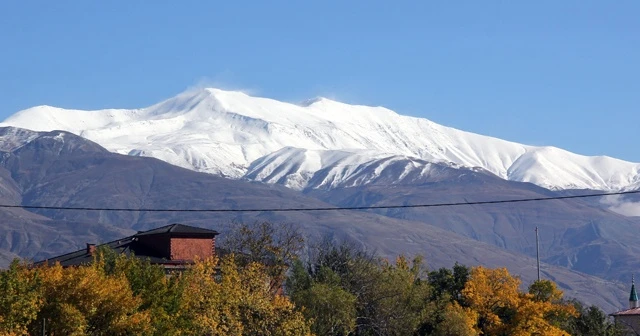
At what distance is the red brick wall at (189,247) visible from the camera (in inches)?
4220

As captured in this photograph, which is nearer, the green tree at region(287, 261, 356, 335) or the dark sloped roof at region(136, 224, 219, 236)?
the green tree at region(287, 261, 356, 335)

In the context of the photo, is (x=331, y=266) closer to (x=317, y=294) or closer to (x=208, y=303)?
(x=317, y=294)

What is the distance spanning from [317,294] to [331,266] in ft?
41.8

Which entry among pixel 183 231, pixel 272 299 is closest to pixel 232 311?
pixel 272 299

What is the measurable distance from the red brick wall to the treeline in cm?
947

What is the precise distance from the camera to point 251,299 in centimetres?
7125

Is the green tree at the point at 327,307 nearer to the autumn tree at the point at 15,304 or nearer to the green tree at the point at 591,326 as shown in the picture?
the green tree at the point at 591,326

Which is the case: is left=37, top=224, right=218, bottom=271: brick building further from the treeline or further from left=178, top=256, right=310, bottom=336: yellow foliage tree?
left=178, top=256, right=310, bottom=336: yellow foliage tree

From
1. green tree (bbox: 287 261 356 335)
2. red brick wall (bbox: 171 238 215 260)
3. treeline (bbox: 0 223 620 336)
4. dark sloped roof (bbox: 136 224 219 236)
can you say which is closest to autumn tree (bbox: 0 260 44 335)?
treeline (bbox: 0 223 620 336)

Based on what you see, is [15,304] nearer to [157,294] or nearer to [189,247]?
[157,294]

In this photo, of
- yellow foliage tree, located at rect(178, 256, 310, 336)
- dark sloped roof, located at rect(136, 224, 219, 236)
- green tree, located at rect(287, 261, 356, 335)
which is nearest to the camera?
yellow foliage tree, located at rect(178, 256, 310, 336)

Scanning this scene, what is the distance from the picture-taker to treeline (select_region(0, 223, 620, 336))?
197ft

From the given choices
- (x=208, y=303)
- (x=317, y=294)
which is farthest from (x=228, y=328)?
(x=317, y=294)

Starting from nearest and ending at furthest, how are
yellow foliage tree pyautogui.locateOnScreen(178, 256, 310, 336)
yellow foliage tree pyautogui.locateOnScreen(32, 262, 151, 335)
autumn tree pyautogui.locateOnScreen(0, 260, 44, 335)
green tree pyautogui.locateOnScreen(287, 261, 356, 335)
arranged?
autumn tree pyautogui.locateOnScreen(0, 260, 44, 335) < yellow foliage tree pyautogui.locateOnScreen(32, 262, 151, 335) < yellow foliage tree pyautogui.locateOnScreen(178, 256, 310, 336) < green tree pyautogui.locateOnScreen(287, 261, 356, 335)
